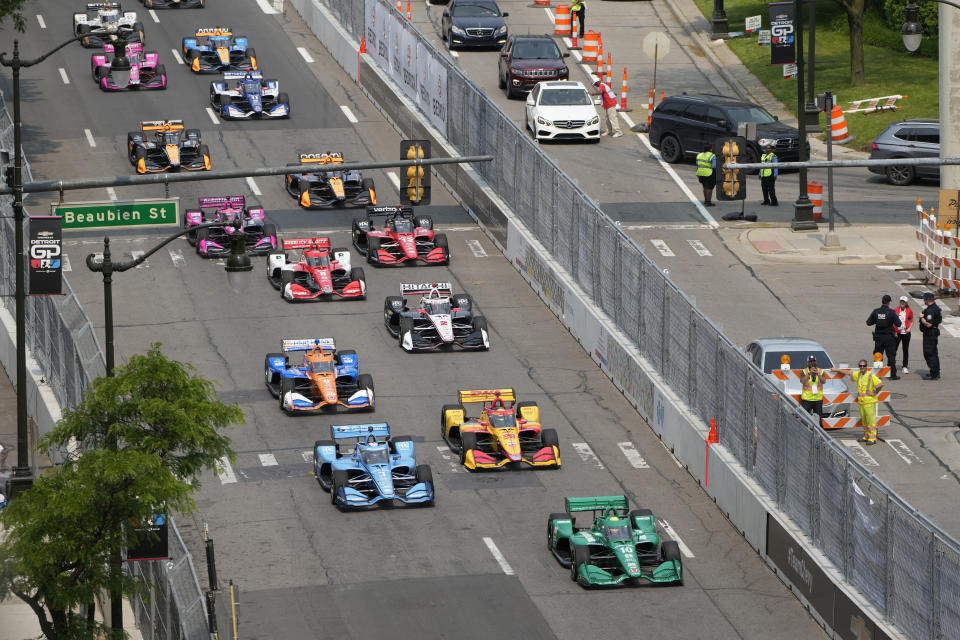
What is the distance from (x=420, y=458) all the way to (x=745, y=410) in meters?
5.97

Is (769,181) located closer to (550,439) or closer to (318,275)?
(318,275)

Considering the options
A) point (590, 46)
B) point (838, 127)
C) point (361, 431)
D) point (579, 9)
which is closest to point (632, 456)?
point (361, 431)

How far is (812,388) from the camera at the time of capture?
33750mm

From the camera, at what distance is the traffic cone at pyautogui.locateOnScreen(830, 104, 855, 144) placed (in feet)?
173

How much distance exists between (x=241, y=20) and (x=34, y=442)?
3286 cm

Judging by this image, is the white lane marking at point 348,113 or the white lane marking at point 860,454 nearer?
the white lane marking at point 860,454

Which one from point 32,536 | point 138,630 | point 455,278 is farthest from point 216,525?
point 455,278

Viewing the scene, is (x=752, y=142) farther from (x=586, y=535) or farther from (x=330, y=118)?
(x=586, y=535)

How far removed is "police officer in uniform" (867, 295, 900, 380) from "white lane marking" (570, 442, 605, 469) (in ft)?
22.0

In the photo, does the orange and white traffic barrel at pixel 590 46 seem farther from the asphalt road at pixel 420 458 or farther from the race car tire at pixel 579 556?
the race car tire at pixel 579 556

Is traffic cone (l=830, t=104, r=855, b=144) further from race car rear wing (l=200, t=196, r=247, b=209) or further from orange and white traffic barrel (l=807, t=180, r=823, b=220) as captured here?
race car rear wing (l=200, t=196, r=247, b=209)

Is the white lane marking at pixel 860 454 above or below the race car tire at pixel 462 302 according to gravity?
below

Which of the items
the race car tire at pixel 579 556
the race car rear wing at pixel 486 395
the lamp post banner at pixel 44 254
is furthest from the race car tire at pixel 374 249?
the race car tire at pixel 579 556

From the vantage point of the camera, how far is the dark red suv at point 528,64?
2263 inches
